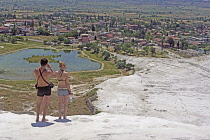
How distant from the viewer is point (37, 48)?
81.5 metres

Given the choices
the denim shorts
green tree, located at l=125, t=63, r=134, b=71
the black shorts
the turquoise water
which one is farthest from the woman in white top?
green tree, located at l=125, t=63, r=134, b=71

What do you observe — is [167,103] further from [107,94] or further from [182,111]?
[107,94]

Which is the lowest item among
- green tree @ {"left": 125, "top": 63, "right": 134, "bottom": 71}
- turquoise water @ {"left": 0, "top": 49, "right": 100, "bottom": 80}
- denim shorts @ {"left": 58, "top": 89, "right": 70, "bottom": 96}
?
turquoise water @ {"left": 0, "top": 49, "right": 100, "bottom": 80}

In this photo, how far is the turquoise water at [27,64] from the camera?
5154 cm

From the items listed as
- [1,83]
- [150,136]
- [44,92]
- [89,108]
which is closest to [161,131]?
[150,136]

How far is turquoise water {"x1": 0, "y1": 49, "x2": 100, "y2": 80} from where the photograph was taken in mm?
51544

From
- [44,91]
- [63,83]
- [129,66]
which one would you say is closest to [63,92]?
[63,83]

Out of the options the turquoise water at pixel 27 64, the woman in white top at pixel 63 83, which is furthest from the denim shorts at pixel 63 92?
the turquoise water at pixel 27 64

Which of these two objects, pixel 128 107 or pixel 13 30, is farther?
pixel 13 30

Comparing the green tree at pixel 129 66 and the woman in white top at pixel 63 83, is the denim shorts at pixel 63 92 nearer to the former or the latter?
the woman in white top at pixel 63 83

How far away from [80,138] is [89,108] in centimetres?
1551

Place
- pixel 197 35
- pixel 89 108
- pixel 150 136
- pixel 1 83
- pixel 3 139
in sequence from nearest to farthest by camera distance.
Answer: pixel 3 139
pixel 150 136
pixel 89 108
pixel 1 83
pixel 197 35

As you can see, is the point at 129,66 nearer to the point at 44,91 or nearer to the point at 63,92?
the point at 63,92

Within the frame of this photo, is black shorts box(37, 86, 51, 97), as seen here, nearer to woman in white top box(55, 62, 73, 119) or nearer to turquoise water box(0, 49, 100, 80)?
woman in white top box(55, 62, 73, 119)
